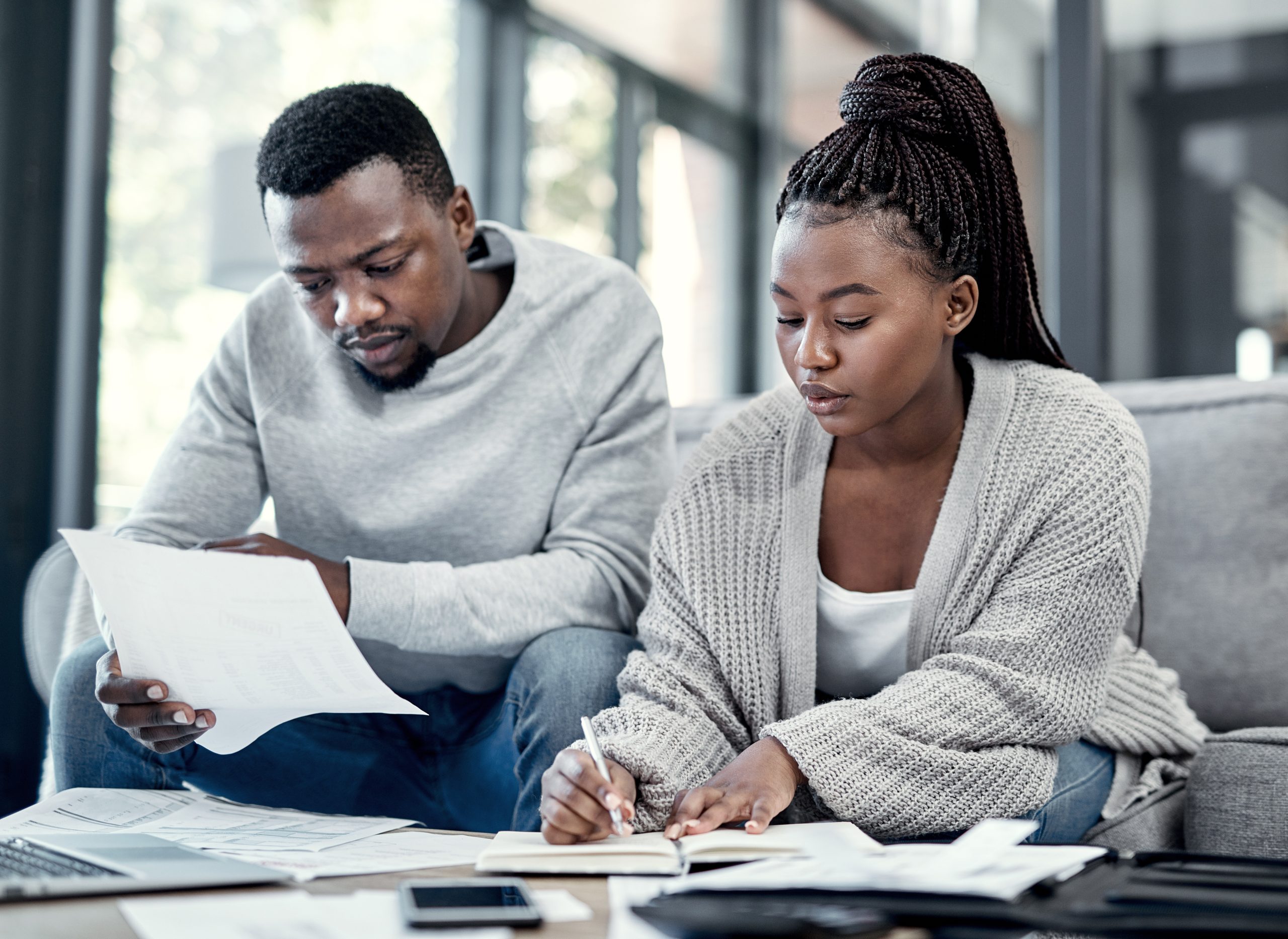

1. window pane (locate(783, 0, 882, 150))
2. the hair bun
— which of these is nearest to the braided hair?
the hair bun

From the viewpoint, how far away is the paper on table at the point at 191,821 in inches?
37.8

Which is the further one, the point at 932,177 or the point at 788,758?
the point at 932,177

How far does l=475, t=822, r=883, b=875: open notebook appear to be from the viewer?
83cm

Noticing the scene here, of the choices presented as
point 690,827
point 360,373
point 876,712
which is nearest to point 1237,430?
point 876,712

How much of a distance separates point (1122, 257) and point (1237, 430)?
222 centimetres

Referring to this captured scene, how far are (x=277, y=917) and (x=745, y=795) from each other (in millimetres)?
369

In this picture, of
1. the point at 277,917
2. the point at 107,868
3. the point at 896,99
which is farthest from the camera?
the point at 896,99

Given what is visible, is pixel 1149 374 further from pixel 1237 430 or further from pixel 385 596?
pixel 385 596

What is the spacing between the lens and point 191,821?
3.43 ft

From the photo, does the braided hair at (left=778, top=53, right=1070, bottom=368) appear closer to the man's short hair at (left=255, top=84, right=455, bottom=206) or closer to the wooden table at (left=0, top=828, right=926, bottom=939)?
the man's short hair at (left=255, top=84, right=455, bottom=206)

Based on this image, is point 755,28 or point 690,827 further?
point 755,28

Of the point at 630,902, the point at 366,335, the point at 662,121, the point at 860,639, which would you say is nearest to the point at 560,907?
the point at 630,902

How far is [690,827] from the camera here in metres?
0.90

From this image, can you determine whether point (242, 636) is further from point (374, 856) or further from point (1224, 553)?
point (1224, 553)
